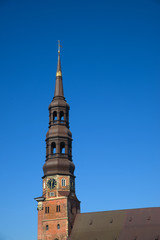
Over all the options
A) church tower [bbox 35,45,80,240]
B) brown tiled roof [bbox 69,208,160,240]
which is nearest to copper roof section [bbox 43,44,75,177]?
church tower [bbox 35,45,80,240]

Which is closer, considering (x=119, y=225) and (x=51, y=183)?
(x=119, y=225)

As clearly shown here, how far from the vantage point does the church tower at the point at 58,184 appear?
7912 cm

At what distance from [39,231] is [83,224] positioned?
823cm

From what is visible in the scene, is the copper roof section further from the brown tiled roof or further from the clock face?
the brown tiled roof

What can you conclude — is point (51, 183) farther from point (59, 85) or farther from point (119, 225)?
point (59, 85)

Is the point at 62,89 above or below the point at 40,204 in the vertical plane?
above

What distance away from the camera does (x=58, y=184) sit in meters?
82.0

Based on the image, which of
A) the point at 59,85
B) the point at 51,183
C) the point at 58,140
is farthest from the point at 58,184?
the point at 59,85

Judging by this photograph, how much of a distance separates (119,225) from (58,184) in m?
13.9

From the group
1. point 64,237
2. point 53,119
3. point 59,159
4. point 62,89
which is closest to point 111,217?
point 64,237

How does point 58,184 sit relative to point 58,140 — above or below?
below

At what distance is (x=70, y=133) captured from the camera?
87.8 metres

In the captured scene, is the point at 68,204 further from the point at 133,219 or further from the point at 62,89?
the point at 62,89

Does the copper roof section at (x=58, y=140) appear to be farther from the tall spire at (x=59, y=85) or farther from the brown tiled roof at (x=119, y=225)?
the brown tiled roof at (x=119, y=225)
